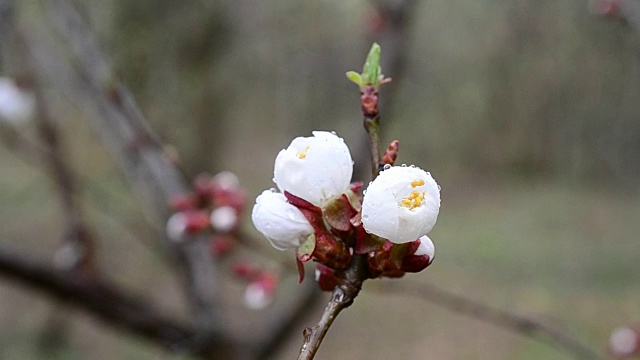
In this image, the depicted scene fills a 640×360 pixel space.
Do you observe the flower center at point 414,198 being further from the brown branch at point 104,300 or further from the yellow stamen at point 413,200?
the brown branch at point 104,300

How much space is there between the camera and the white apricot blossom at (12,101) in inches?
87.9

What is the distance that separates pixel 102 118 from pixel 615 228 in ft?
26.1

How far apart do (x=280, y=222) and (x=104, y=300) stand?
1495 millimetres

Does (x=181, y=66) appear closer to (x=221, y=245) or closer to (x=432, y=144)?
(x=221, y=245)

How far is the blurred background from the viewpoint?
199 inches

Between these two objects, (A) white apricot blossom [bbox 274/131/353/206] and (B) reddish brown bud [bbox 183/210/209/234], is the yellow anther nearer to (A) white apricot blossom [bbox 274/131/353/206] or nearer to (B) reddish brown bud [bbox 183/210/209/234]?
(A) white apricot blossom [bbox 274/131/353/206]

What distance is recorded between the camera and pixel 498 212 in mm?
9719

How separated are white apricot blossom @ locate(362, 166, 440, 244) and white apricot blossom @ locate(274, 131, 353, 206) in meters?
0.05

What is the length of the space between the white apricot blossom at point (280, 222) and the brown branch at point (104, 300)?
141cm

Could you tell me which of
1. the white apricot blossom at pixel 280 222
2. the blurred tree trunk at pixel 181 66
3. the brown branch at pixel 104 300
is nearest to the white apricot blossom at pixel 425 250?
the white apricot blossom at pixel 280 222

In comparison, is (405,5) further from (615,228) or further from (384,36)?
(615,228)

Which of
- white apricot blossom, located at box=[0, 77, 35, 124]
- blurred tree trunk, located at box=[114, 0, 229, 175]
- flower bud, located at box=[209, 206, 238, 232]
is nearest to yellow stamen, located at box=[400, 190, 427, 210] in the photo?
flower bud, located at box=[209, 206, 238, 232]

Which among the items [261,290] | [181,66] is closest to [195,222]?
[261,290]

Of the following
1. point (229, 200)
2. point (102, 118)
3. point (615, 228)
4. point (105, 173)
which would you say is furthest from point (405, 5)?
point (615, 228)
